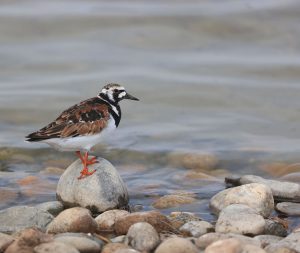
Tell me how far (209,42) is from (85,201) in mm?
7272

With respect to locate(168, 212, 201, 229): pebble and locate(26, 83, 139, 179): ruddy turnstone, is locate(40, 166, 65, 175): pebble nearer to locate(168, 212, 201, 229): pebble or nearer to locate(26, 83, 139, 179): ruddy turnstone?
locate(26, 83, 139, 179): ruddy turnstone

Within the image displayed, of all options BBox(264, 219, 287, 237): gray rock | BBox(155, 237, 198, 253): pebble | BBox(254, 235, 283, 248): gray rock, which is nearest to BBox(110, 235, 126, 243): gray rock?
BBox(155, 237, 198, 253): pebble

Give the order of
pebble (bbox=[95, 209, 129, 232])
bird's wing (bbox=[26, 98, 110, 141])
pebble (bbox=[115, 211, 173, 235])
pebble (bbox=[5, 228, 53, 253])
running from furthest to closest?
bird's wing (bbox=[26, 98, 110, 141]), pebble (bbox=[95, 209, 129, 232]), pebble (bbox=[115, 211, 173, 235]), pebble (bbox=[5, 228, 53, 253])

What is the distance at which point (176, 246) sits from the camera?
5188 mm

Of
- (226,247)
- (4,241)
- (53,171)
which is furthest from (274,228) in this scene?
(53,171)

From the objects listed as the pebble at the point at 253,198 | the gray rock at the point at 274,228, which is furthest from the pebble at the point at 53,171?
the gray rock at the point at 274,228

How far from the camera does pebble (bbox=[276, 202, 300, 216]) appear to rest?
22.1 ft

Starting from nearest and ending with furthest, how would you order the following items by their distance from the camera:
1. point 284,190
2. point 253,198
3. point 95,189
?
point 253,198 < point 95,189 < point 284,190

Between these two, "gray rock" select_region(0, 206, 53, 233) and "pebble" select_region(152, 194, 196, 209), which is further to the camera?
"pebble" select_region(152, 194, 196, 209)

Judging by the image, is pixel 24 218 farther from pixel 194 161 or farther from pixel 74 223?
pixel 194 161

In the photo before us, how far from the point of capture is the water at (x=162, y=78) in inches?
361

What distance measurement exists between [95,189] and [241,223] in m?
1.56

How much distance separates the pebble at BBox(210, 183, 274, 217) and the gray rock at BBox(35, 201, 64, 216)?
1502 millimetres

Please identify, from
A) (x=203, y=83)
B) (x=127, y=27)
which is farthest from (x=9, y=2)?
(x=203, y=83)
